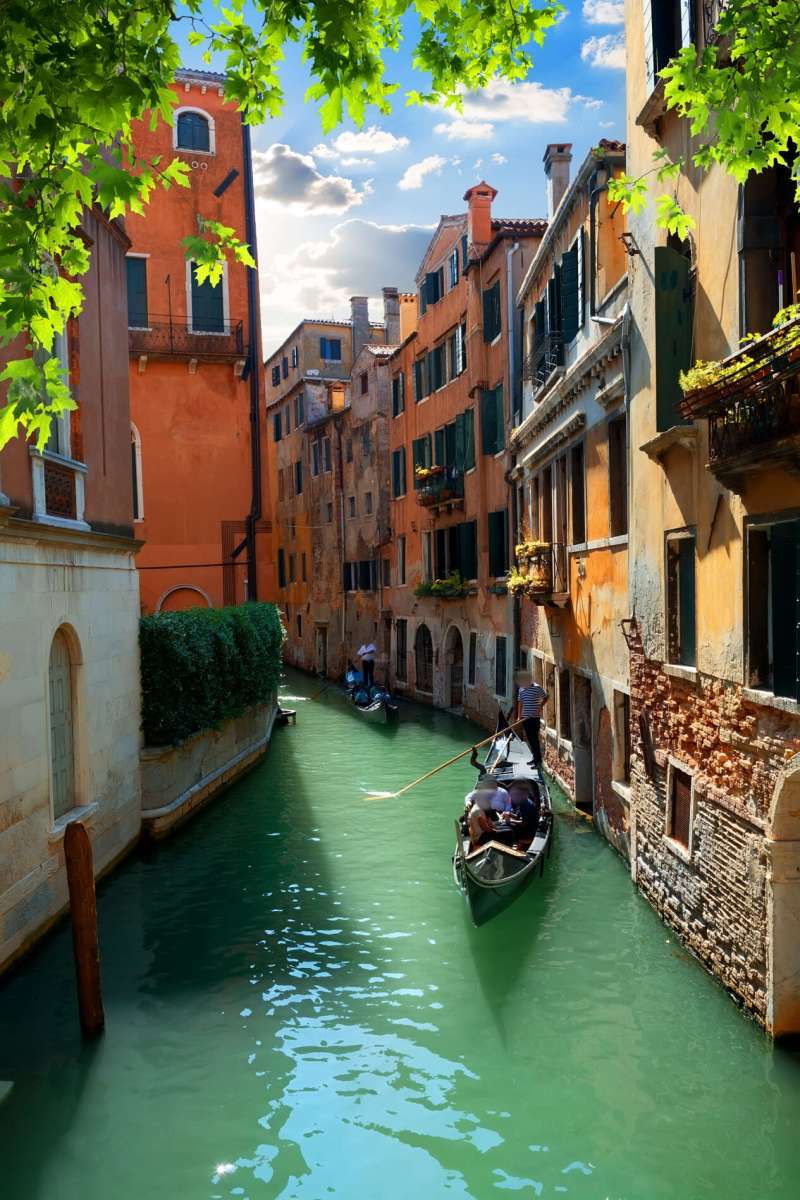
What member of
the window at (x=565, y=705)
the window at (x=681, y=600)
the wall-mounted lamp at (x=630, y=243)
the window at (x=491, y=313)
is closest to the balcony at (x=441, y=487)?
the window at (x=491, y=313)

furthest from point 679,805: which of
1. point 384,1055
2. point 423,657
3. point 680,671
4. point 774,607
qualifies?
point 423,657

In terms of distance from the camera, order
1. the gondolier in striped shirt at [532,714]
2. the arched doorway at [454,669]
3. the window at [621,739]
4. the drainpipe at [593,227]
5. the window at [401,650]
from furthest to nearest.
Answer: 1. the window at [401,650]
2. the arched doorway at [454,669]
3. the gondolier in striped shirt at [532,714]
4. the drainpipe at [593,227]
5. the window at [621,739]

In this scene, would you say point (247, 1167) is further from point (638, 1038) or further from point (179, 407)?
point (179, 407)

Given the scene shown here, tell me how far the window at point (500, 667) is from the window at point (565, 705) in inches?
193

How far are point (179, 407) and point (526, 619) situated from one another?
732 centimetres

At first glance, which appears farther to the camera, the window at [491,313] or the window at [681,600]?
the window at [491,313]

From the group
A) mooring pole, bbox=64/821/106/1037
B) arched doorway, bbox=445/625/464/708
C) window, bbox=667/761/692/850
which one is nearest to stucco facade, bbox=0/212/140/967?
mooring pole, bbox=64/821/106/1037

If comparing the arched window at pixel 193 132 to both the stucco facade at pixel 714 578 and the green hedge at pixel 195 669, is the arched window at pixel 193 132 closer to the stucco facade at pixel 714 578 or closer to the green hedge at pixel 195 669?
the green hedge at pixel 195 669

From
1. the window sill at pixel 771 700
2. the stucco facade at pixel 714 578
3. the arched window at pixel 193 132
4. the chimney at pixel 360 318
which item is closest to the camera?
the window sill at pixel 771 700

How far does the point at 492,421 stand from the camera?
2027 cm

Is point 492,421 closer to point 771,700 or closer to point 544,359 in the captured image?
point 544,359

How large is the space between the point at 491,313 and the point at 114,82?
55.9 ft

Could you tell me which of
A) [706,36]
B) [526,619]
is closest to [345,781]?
[526,619]

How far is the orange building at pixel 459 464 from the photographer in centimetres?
1947
